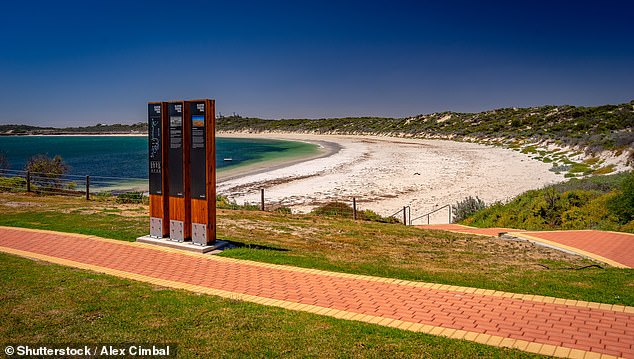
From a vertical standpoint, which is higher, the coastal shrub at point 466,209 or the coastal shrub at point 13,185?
the coastal shrub at point 13,185

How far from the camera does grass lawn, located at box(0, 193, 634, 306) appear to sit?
7512mm

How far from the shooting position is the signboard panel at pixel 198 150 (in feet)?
30.1

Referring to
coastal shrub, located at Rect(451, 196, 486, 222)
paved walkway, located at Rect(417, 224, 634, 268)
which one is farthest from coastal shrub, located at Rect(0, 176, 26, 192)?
paved walkway, located at Rect(417, 224, 634, 268)

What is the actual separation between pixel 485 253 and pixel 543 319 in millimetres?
4507

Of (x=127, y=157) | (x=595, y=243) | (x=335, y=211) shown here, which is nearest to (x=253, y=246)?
(x=595, y=243)

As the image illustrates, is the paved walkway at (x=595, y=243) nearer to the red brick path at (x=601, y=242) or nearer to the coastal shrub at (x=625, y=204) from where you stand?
the red brick path at (x=601, y=242)

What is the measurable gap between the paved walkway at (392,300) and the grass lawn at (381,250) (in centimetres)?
57

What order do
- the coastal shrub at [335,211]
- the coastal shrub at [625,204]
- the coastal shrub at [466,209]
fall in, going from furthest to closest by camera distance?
the coastal shrub at [466,209], the coastal shrub at [335,211], the coastal shrub at [625,204]

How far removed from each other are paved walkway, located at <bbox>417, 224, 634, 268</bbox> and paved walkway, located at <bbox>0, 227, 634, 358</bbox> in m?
3.76

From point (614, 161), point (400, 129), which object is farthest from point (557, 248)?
point (400, 129)

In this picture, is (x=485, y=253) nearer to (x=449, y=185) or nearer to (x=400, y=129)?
(x=449, y=185)

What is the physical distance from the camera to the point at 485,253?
1014 centimetres

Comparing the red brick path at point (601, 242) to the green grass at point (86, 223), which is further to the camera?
the green grass at point (86, 223)

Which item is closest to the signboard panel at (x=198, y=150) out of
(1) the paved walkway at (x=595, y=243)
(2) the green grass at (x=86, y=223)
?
(2) the green grass at (x=86, y=223)
